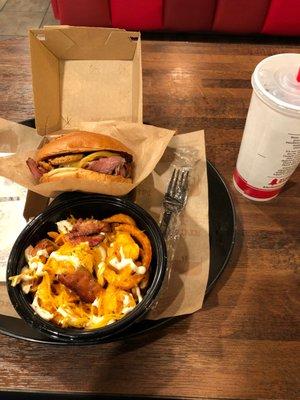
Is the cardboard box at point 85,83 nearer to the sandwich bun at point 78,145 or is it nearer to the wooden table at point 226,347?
the sandwich bun at point 78,145

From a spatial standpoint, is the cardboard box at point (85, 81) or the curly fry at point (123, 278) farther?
the cardboard box at point (85, 81)

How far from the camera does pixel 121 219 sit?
0.69m

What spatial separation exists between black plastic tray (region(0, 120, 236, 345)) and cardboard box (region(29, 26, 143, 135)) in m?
0.26

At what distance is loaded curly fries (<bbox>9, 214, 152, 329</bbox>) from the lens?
57 centimetres

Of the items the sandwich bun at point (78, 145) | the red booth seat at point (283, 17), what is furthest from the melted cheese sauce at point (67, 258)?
the red booth seat at point (283, 17)

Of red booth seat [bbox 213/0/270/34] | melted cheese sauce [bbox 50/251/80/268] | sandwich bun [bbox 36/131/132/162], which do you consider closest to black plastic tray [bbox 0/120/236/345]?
melted cheese sauce [bbox 50/251/80/268]

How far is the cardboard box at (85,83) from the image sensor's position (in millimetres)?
865

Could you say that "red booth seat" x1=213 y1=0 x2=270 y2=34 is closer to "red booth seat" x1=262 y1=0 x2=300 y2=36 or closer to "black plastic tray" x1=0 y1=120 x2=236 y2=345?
"red booth seat" x1=262 y1=0 x2=300 y2=36

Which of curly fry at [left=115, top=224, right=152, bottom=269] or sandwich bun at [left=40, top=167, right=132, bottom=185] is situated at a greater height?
sandwich bun at [left=40, top=167, right=132, bottom=185]

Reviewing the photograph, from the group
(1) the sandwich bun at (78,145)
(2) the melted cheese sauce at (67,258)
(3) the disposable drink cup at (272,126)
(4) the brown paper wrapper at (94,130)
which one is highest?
(3) the disposable drink cup at (272,126)

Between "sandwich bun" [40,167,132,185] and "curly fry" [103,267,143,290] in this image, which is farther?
"sandwich bun" [40,167,132,185]

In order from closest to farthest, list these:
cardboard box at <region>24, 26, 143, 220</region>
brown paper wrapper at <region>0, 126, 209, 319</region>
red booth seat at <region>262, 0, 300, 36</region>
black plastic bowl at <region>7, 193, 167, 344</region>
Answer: black plastic bowl at <region>7, 193, 167, 344</region> → brown paper wrapper at <region>0, 126, 209, 319</region> → cardboard box at <region>24, 26, 143, 220</region> → red booth seat at <region>262, 0, 300, 36</region>

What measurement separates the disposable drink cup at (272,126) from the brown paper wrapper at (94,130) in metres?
0.19

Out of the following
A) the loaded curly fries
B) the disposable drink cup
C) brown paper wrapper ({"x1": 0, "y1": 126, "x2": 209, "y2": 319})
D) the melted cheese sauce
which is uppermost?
the disposable drink cup
